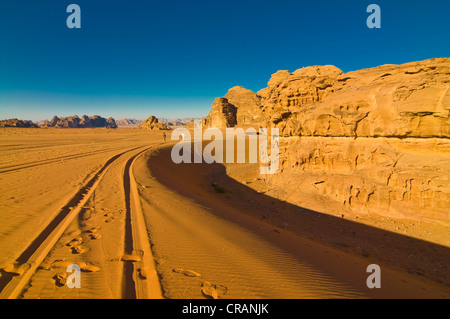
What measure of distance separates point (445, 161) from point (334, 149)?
434cm

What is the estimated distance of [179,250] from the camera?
4.34m

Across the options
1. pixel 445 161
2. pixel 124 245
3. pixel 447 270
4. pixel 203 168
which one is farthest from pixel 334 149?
pixel 203 168

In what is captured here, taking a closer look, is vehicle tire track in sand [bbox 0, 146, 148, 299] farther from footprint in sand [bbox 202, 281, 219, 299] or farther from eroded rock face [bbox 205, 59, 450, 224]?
eroded rock face [bbox 205, 59, 450, 224]

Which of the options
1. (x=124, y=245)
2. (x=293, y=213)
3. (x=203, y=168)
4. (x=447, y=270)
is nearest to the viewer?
(x=124, y=245)

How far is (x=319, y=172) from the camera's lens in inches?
472

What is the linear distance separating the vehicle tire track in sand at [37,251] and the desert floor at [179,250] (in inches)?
0.9

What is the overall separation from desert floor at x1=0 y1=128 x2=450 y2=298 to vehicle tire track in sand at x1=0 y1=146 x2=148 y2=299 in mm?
22

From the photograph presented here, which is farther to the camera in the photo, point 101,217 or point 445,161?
point 445,161

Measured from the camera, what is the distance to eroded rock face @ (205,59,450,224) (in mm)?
7970

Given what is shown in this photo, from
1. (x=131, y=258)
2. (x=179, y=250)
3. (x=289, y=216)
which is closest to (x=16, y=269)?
(x=131, y=258)

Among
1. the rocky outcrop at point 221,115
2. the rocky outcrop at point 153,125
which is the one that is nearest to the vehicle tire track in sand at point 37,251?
the rocky outcrop at point 221,115

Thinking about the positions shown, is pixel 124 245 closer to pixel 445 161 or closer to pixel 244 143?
pixel 445 161
